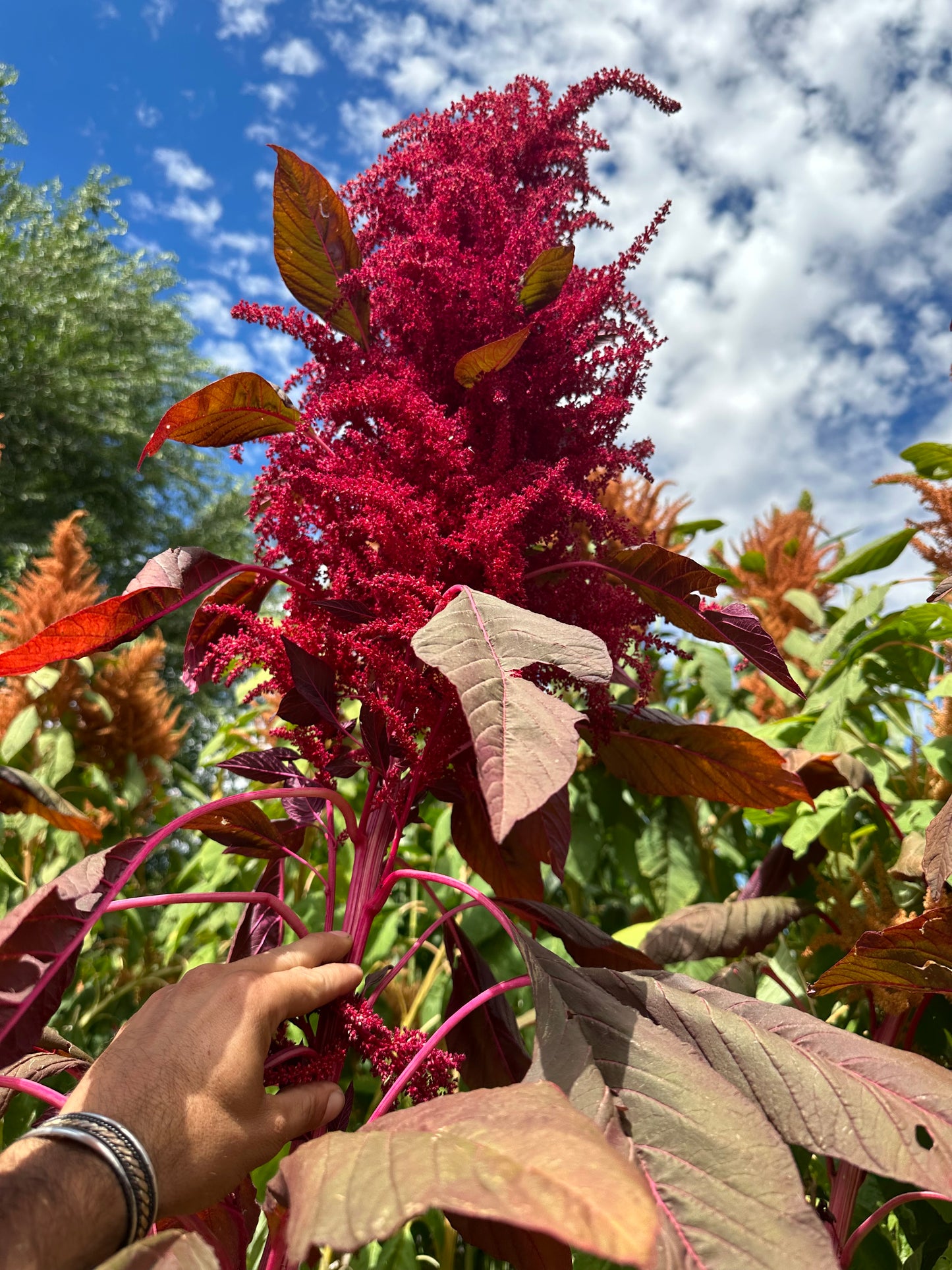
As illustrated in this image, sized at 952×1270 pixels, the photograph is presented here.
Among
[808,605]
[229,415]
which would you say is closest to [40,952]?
[229,415]

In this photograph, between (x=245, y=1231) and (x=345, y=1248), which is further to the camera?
(x=245, y=1231)

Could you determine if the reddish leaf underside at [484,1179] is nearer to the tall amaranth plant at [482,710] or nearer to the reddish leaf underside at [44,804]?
the tall amaranth plant at [482,710]

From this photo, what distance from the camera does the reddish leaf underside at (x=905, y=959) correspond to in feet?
2.91

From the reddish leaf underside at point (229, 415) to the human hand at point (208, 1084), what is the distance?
0.62 m

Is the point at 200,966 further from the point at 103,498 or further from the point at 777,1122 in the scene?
the point at 103,498

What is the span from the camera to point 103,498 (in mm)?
13508

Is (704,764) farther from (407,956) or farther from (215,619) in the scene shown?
(215,619)

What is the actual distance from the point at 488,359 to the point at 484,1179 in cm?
82

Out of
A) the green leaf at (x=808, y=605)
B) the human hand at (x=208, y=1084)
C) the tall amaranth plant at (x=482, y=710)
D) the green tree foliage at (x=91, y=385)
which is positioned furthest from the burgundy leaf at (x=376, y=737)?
the green tree foliage at (x=91, y=385)

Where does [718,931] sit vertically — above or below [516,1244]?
above

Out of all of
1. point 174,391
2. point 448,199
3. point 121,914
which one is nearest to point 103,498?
point 174,391

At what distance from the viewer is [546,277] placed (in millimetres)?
1091

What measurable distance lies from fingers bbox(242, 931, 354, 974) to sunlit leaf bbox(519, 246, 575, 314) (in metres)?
0.81

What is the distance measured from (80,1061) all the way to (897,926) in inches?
38.3
